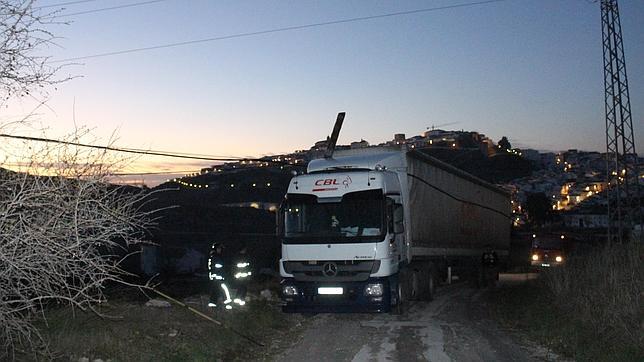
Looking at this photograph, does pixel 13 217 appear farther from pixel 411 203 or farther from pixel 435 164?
pixel 435 164

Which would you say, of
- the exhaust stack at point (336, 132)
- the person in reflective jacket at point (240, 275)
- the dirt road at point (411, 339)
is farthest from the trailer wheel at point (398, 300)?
the exhaust stack at point (336, 132)

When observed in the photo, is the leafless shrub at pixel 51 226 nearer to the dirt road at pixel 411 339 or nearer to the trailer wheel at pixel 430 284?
the dirt road at pixel 411 339

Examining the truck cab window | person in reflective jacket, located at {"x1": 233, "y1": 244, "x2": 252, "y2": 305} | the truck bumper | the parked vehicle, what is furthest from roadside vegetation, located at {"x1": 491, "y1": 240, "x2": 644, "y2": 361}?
the parked vehicle

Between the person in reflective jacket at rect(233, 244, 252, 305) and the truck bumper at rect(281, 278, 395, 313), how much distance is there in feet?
3.53

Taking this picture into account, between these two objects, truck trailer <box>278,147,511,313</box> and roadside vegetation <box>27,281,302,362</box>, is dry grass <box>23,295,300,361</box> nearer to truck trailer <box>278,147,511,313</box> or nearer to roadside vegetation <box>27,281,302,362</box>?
roadside vegetation <box>27,281,302,362</box>

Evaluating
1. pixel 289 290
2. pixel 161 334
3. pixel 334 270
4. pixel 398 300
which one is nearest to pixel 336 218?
pixel 334 270

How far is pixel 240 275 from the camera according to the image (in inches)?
550

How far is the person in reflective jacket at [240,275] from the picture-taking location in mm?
13883

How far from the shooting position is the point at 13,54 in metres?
6.76

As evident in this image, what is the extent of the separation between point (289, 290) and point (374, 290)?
190 centimetres

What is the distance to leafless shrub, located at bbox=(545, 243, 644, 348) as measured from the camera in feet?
33.8

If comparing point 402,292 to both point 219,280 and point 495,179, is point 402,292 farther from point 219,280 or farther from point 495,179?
point 495,179

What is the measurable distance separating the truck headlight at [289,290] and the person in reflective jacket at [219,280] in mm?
1178

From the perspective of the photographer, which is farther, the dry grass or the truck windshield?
the truck windshield
